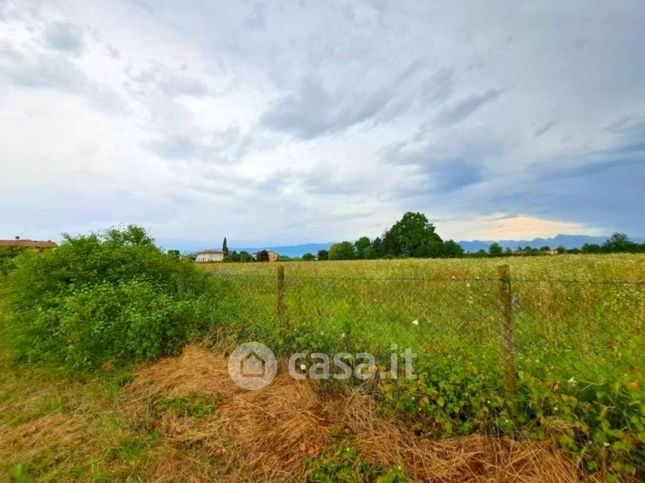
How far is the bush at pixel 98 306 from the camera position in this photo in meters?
4.57

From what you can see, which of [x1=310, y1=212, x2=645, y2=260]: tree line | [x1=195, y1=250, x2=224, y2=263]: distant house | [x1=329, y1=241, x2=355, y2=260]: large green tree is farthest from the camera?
[x1=329, y1=241, x2=355, y2=260]: large green tree

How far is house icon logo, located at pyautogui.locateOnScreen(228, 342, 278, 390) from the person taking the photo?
3643 mm

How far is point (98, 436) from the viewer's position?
3055 millimetres

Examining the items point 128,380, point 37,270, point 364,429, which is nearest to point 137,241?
point 37,270

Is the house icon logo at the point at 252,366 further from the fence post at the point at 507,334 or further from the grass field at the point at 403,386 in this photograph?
the fence post at the point at 507,334

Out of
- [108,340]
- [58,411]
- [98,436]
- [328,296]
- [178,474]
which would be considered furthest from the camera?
[108,340]

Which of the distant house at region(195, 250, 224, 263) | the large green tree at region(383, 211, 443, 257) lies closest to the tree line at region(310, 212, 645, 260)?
the large green tree at region(383, 211, 443, 257)

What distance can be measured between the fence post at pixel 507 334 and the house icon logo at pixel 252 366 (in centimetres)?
228

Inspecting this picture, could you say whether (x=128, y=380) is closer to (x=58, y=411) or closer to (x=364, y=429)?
(x=58, y=411)

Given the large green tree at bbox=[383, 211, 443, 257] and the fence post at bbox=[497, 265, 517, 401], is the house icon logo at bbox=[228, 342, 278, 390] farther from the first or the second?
the large green tree at bbox=[383, 211, 443, 257]

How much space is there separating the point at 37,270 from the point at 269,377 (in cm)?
470

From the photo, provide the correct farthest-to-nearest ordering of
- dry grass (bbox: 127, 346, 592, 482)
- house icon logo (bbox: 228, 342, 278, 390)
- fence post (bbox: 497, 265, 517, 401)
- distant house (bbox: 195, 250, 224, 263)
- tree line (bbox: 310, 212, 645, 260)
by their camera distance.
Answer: tree line (bbox: 310, 212, 645, 260)
distant house (bbox: 195, 250, 224, 263)
house icon logo (bbox: 228, 342, 278, 390)
fence post (bbox: 497, 265, 517, 401)
dry grass (bbox: 127, 346, 592, 482)

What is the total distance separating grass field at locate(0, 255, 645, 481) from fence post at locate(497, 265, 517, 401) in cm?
8

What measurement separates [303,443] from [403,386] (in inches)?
36.3
